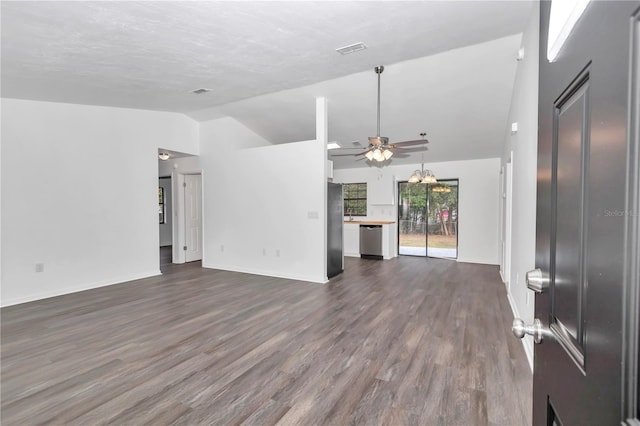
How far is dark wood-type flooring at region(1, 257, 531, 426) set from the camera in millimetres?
1999

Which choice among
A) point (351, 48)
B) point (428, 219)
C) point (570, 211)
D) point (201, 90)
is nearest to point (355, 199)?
point (428, 219)

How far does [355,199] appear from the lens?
30.1 feet

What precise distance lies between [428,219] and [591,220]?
8111 millimetres

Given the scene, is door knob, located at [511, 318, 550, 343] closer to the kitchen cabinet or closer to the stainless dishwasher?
the stainless dishwasher

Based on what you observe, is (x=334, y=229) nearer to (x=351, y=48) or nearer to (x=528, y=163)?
(x=351, y=48)

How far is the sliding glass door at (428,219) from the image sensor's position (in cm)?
797

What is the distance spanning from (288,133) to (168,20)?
4.56 m

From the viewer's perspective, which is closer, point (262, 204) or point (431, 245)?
point (262, 204)

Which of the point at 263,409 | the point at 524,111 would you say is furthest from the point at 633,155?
the point at 524,111

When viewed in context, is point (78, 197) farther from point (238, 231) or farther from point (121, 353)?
point (121, 353)

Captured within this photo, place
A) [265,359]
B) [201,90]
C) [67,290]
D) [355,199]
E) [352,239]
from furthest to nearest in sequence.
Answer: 1. [355,199]
2. [352,239]
3. [67,290]
4. [201,90]
5. [265,359]

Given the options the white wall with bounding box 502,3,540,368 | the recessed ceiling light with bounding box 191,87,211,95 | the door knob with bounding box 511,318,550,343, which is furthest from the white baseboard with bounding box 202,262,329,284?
the door knob with bounding box 511,318,550,343

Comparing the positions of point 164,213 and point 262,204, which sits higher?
point 262,204

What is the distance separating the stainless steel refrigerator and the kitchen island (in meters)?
2.04
